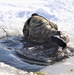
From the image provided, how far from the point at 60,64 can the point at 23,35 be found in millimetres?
5383

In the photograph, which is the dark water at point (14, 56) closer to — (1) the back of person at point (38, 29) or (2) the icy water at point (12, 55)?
(2) the icy water at point (12, 55)

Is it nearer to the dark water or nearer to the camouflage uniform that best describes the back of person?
the camouflage uniform

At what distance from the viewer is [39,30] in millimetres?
13992

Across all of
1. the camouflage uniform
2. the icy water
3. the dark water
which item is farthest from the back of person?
the icy water

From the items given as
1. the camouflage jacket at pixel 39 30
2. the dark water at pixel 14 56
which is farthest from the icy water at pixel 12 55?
the camouflage jacket at pixel 39 30

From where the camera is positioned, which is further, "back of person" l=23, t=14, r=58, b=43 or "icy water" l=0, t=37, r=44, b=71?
"back of person" l=23, t=14, r=58, b=43

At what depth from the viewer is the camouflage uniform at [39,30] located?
44.2ft

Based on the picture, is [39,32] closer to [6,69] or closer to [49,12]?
[6,69]

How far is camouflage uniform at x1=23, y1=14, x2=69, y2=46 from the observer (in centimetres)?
1348

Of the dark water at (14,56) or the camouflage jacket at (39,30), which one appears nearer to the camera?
the dark water at (14,56)

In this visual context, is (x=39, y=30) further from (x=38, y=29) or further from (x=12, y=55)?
(x=12, y=55)

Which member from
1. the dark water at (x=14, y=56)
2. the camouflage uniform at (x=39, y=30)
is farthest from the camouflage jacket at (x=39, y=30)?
the dark water at (x=14, y=56)

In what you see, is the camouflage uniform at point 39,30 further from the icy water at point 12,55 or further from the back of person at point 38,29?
the icy water at point 12,55

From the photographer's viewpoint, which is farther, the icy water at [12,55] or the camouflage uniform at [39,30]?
the camouflage uniform at [39,30]
